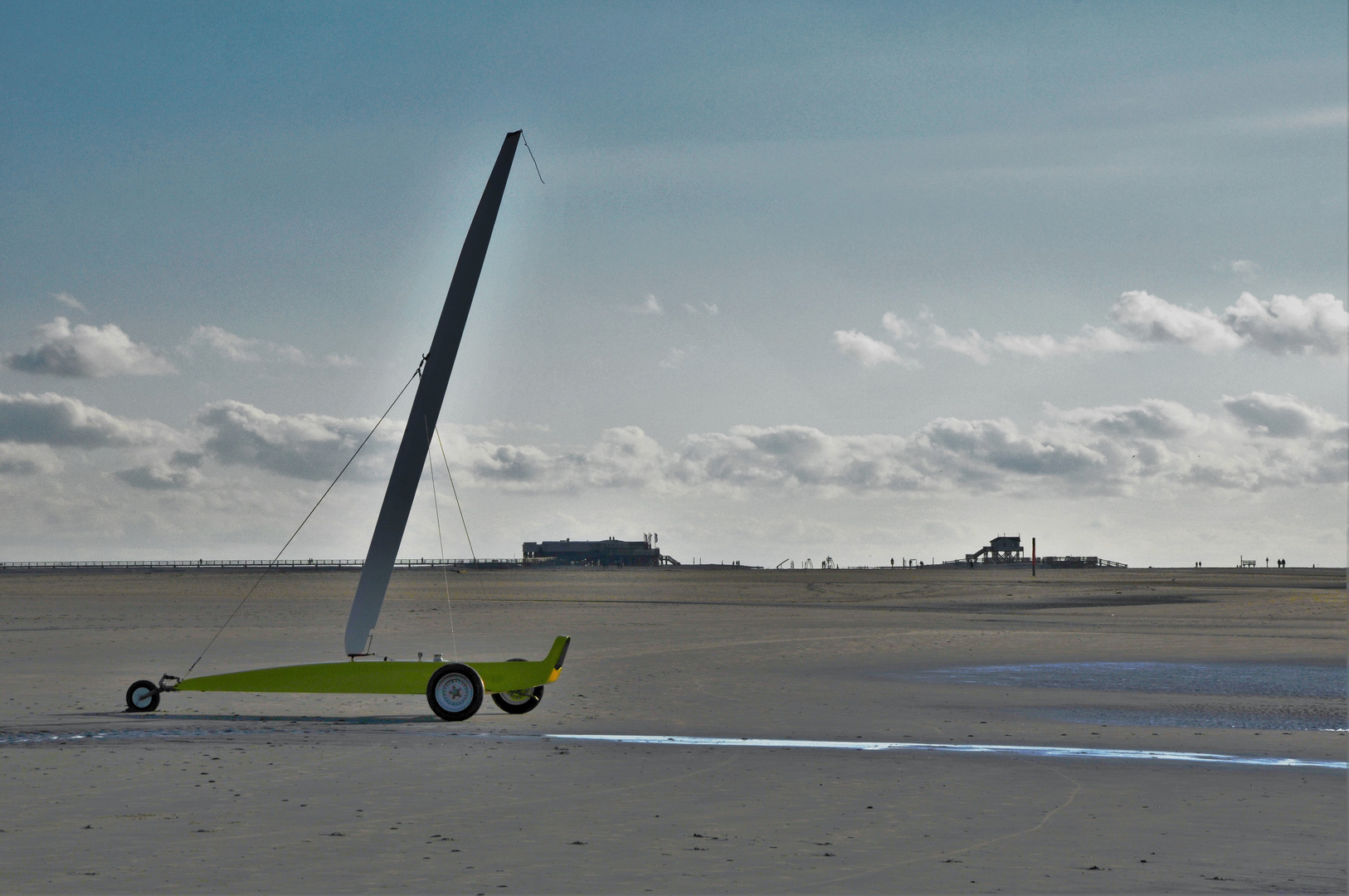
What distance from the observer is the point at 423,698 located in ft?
68.8

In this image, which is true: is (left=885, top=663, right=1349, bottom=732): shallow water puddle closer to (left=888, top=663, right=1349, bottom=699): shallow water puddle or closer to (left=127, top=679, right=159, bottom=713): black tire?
(left=888, top=663, right=1349, bottom=699): shallow water puddle

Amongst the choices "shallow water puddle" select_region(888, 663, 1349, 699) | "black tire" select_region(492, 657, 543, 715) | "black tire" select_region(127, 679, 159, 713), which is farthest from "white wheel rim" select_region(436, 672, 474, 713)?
"shallow water puddle" select_region(888, 663, 1349, 699)

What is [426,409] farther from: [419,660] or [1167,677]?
[1167,677]

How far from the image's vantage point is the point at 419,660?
18.8 m

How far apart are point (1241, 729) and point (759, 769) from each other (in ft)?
24.6

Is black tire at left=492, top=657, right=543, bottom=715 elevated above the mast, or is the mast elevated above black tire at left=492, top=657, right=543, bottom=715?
the mast

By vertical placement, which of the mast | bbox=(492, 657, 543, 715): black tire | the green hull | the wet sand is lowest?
the wet sand

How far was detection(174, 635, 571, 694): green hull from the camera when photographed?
17.9m

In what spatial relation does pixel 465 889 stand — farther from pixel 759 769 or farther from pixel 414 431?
pixel 414 431

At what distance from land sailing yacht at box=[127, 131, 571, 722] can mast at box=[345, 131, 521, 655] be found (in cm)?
1

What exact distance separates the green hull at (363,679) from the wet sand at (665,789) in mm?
469

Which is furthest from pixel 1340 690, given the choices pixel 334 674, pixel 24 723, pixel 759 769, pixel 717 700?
pixel 24 723

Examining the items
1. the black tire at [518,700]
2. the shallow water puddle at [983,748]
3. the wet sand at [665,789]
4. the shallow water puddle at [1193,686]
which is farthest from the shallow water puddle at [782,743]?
the shallow water puddle at [1193,686]

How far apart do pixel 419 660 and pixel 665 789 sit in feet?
23.2
